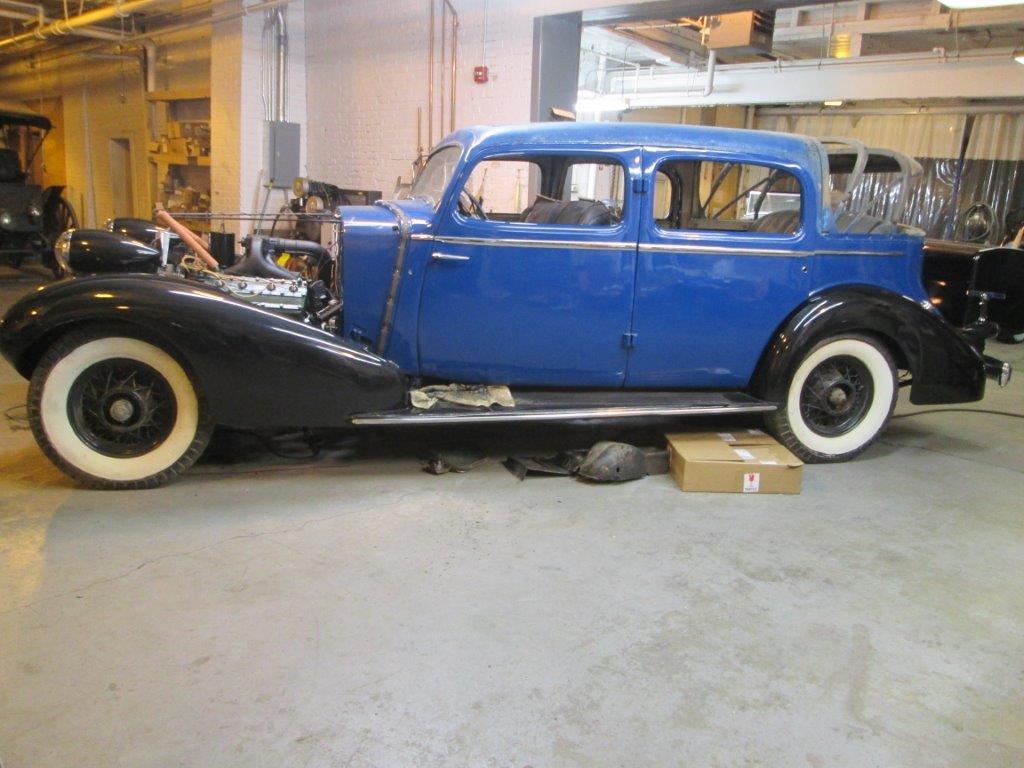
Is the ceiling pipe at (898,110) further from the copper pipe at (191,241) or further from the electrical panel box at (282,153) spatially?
the copper pipe at (191,241)

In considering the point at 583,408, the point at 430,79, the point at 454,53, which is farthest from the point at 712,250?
the point at 430,79

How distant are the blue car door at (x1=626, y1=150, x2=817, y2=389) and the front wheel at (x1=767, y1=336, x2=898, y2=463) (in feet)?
0.91

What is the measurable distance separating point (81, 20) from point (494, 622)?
10.3 m

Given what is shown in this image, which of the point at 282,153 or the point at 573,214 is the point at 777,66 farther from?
the point at 573,214

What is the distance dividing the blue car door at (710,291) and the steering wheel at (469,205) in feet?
2.65

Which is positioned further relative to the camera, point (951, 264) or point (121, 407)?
point (951, 264)

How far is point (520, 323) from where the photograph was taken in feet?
11.8

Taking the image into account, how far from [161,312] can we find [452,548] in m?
1.55

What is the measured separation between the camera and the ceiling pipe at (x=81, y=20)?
833 centimetres

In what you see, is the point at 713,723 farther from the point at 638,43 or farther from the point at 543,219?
the point at 638,43

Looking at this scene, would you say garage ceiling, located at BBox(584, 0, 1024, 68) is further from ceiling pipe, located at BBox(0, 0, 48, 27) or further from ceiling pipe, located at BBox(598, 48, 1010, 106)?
ceiling pipe, located at BBox(0, 0, 48, 27)

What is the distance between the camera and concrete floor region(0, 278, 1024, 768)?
188 cm

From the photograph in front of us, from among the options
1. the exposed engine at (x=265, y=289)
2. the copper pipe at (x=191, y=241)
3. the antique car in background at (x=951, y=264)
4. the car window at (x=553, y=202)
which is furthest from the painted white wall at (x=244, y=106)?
the antique car in background at (x=951, y=264)

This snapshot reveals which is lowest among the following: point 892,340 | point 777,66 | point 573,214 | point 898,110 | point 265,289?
point 892,340
